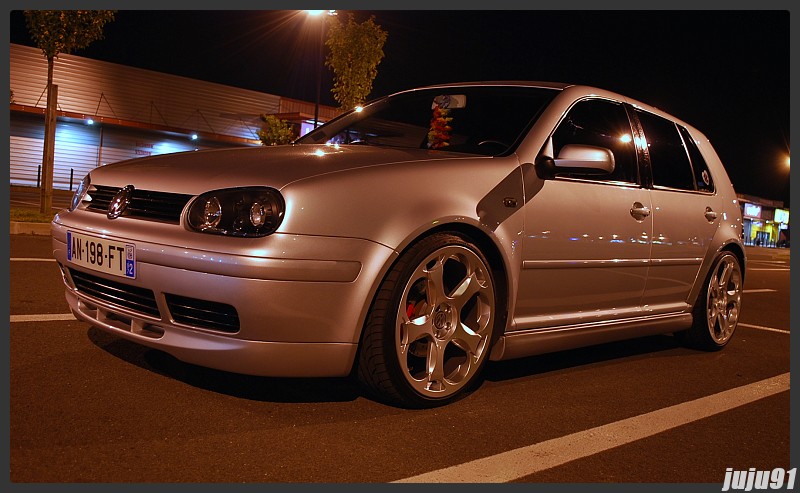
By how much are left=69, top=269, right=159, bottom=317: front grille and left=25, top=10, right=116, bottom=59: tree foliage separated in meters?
9.84

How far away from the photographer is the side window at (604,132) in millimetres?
4227

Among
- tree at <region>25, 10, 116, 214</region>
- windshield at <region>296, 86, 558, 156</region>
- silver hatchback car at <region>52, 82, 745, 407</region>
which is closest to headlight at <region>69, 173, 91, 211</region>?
silver hatchback car at <region>52, 82, 745, 407</region>

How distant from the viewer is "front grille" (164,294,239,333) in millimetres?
2963

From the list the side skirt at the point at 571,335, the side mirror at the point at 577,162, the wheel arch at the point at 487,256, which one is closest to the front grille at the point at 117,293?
the wheel arch at the point at 487,256

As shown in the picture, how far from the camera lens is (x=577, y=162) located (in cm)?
381

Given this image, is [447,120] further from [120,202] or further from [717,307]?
[717,307]

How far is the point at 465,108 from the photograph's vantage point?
4492 millimetres

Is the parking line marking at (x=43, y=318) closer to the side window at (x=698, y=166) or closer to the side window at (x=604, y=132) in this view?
the side window at (x=604, y=132)

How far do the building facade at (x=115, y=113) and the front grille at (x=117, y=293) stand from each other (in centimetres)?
2532

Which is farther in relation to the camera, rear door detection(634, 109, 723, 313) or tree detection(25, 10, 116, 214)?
tree detection(25, 10, 116, 214)

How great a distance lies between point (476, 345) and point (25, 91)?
1185 inches

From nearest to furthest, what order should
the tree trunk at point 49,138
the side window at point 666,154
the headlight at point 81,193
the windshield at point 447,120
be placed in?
the headlight at point 81,193, the windshield at point 447,120, the side window at point 666,154, the tree trunk at point 49,138

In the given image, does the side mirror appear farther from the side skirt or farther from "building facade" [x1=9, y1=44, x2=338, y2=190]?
"building facade" [x1=9, y1=44, x2=338, y2=190]

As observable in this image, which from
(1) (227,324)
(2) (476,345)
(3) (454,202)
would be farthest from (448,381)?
(1) (227,324)
